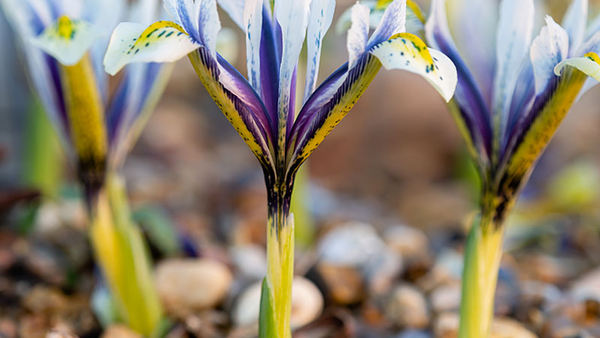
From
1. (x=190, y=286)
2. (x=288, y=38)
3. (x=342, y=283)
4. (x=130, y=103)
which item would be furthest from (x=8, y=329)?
(x=288, y=38)

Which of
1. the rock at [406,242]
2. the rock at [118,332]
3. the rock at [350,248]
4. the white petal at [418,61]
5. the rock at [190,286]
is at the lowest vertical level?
the rock at [406,242]

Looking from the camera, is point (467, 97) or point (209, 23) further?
point (467, 97)

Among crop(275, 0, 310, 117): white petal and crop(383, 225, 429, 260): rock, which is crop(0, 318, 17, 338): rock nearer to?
crop(275, 0, 310, 117): white petal

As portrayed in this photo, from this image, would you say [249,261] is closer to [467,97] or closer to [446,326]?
[446,326]

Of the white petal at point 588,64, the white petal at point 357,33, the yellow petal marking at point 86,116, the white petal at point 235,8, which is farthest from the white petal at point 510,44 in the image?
the yellow petal marking at point 86,116

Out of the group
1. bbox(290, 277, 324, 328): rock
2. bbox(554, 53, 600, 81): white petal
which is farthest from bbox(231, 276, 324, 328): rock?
bbox(554, 53, 600, 81): white petal

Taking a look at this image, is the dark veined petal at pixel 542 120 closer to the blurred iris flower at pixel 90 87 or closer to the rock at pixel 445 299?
the rock at pixel 445 299
